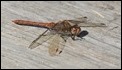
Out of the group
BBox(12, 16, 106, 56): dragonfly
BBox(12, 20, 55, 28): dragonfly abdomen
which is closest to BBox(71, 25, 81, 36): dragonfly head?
BBox(12, 16, 106, 56): dragonfly

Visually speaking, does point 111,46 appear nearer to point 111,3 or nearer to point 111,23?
point 111,23

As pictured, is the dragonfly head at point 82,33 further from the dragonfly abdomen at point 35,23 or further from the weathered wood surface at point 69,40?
the dragonfly abdomen at point 35,23

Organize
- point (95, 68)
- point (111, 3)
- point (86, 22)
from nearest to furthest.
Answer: point (95, 68) < point (86, 22) < point (111, 3)

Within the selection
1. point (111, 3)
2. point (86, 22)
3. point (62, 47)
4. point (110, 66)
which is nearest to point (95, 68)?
point (110, 66)

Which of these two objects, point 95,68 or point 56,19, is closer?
point 95,68

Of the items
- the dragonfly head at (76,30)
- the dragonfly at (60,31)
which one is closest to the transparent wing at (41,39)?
the dragonfly at (60,31)

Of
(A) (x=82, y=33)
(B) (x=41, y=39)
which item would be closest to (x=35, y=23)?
(B) (x=41, y=39)
